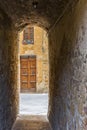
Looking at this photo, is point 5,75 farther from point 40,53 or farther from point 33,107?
point 40,53

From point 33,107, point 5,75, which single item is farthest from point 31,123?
point 33,107

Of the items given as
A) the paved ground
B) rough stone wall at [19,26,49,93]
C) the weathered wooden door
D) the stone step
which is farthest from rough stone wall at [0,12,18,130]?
the weathered wooden door

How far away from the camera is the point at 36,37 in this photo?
1672 centimetres

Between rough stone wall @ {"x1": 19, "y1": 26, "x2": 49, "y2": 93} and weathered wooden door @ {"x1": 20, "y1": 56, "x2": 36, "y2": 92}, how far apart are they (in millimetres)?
273

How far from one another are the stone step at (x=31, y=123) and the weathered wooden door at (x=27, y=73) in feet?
28.3

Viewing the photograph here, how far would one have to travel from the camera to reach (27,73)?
1680 centimetres

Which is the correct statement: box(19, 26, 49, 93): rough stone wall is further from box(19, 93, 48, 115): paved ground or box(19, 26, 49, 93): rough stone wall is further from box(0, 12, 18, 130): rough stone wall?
box(0, 12, 18, 130): rough stone wall

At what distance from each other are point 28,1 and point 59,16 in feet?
2.34

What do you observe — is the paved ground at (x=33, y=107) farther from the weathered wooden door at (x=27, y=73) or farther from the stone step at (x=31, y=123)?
the weathered wooden door at (x=27, y=73)

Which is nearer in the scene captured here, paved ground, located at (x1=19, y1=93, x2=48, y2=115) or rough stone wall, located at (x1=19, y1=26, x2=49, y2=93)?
paved ground, located at (x1=19, y1=93, x2=48, y2=115)

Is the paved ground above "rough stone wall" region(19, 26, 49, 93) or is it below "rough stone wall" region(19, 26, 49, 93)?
below

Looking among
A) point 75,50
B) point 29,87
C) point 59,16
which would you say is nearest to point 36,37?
point 29,87

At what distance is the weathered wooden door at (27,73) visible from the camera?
54.7 ft

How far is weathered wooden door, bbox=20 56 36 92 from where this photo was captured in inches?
656
